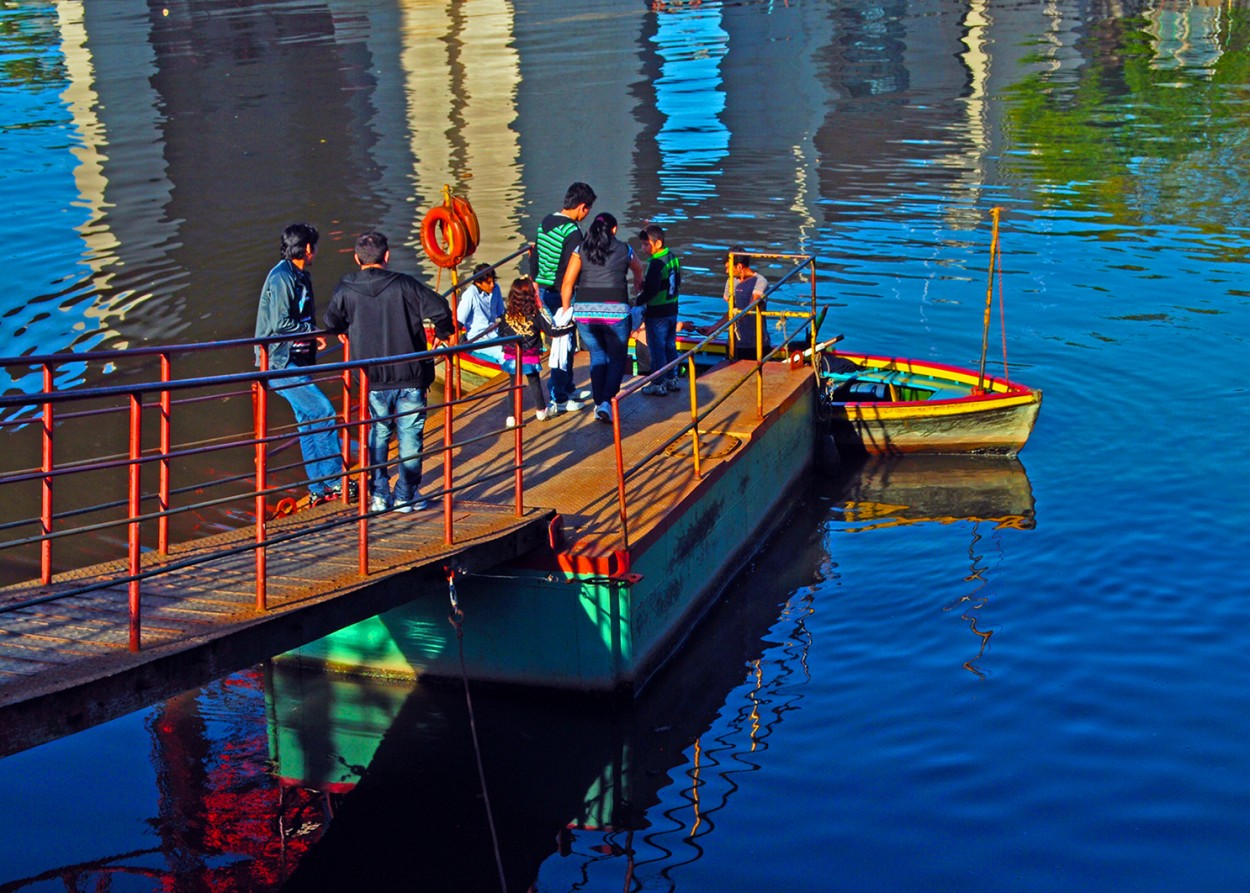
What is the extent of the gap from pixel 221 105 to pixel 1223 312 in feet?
100

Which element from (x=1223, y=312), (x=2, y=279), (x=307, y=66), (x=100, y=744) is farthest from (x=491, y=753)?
(x=307, y=66)

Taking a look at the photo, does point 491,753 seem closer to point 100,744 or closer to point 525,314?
point 100,744

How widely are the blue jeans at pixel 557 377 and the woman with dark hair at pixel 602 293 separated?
30.3 inches

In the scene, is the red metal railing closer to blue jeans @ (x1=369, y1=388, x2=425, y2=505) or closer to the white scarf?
blue jeans @ (x1=369, y1=388, x2=425, y2=505)

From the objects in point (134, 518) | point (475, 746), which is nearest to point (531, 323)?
point (475, 746)

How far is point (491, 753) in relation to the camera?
32.8 ft

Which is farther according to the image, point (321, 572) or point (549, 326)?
point (549, 326)

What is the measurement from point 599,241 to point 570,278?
0.39 meters

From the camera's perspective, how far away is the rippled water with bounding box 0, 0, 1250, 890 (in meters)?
8.95

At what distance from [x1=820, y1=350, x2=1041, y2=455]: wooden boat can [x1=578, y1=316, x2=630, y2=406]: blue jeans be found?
399 cm

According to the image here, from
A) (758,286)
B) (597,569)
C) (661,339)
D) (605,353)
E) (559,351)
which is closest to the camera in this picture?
(597,569)

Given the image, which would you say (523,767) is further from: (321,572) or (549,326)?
(549,326)

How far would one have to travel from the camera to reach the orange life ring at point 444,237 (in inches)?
509

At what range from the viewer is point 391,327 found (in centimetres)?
957
